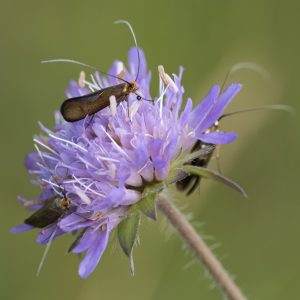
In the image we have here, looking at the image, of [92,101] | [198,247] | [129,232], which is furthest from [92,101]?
[198,247]

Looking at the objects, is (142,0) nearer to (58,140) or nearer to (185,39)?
(185,39)

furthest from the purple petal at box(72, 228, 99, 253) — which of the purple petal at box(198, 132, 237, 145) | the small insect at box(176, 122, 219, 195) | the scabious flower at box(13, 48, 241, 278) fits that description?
the purple petal at box(198, 132, 237, 145)

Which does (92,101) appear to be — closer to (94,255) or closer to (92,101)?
(92,101)

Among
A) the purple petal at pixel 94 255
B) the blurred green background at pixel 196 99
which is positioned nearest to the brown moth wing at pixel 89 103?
the purple petal at pixel 94 255

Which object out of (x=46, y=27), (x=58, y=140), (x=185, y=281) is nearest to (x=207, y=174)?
(x=58, y=140)

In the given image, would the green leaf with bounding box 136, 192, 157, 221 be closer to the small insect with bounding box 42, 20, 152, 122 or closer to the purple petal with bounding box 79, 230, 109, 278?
the purple petal with bounding box 79, 230, 109, 278
